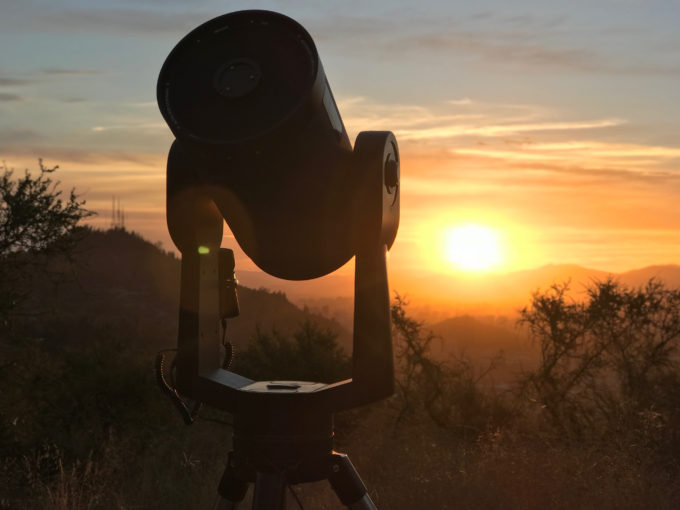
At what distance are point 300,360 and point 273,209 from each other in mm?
9951

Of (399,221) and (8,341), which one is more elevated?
(399,221)

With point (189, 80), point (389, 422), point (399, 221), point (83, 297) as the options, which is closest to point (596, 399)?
point (389, 422)

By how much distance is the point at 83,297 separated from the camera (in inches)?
1533

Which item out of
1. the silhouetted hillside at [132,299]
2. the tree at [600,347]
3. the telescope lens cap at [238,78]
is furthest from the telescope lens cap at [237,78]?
the silhouetted hillside at [132,299]

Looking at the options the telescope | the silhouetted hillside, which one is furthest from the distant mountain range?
the telescope

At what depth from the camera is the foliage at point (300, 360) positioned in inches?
482

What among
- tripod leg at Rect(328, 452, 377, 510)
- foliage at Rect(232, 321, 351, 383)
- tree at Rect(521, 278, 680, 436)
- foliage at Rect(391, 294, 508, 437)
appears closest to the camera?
tripod leg at Rect(328, 452, 377, 510)

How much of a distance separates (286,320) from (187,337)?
34.6m

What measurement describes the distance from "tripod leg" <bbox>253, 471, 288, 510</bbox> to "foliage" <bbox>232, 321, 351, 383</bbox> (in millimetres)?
9375

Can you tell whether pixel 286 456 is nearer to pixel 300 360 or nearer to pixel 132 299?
pixel 300 360

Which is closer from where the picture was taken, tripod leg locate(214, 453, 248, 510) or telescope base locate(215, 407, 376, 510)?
telescope base locate(215, 407, 376, 510)

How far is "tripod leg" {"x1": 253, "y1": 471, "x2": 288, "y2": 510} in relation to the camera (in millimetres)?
2561

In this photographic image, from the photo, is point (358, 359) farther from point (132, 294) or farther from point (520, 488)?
point (132, 294)

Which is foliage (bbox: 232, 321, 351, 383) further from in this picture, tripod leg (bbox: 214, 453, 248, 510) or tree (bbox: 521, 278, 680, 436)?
tripod leg (bbox: 214, 453, 248, 510)
